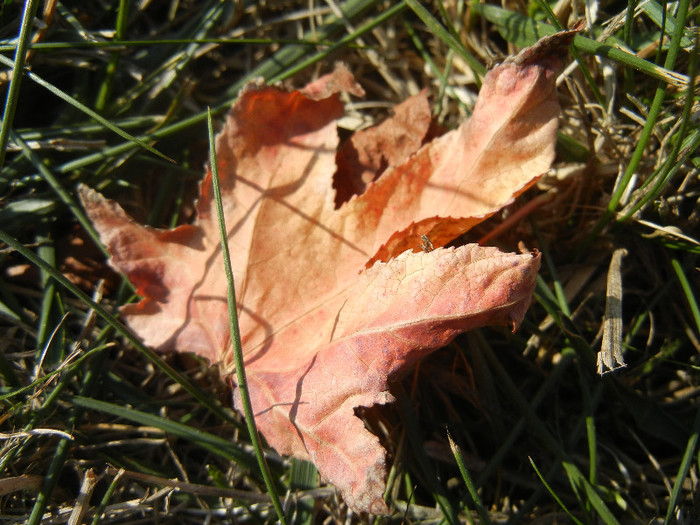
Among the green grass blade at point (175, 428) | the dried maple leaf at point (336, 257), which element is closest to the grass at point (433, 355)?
the green grass blade at point (175, 428)

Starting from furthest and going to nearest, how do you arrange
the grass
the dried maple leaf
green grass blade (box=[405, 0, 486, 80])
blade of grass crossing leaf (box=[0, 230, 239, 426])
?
1. green grass blade (box=[405, 0, 486, 80])
2. the grass
3. blade of grass crossing leaf (box=[0, 230, 239, 426])
4. the dried maple leaf

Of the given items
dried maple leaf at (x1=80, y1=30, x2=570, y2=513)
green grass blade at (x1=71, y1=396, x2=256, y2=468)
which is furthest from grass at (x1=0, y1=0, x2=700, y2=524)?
dried maple leaf at (x1=80, y1=30, x2=570, y2=513)


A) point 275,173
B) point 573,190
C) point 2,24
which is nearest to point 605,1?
point 573,190

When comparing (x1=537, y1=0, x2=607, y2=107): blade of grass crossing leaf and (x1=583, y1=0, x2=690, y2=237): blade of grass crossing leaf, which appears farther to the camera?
(x1=537, y1=0, x2=607, y2=107): blade of grass crossing leaf

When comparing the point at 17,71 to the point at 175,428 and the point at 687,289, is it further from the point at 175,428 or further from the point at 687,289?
the point at 687,289

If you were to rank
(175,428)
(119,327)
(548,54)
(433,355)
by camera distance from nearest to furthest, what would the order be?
(548,54), (119,327), (175,428), (433,355)

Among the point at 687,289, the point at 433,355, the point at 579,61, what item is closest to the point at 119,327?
the point at 433,355

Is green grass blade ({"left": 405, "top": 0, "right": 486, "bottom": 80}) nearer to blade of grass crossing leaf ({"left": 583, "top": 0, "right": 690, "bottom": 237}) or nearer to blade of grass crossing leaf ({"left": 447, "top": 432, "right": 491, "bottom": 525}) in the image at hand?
blade of grass crossing leaf ({"left": 583, "top": 0, "right": 690, "bottom": 237})
